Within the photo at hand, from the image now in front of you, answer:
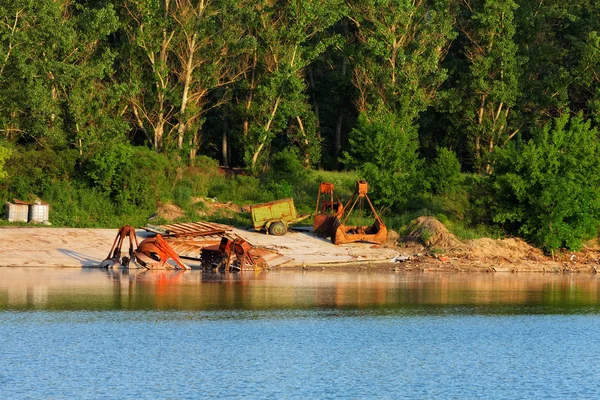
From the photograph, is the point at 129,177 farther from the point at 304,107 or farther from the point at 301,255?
the point at 304,107

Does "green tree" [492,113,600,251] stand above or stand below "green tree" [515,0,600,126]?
below

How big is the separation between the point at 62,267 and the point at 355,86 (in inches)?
1140

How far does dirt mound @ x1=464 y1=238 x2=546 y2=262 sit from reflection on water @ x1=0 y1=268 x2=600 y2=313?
3.07 meters

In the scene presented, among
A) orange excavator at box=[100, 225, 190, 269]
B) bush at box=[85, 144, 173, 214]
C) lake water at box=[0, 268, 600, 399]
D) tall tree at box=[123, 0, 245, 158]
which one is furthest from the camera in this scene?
tall tree at box=[123, 0, 245, 158]

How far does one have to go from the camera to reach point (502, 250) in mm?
51625

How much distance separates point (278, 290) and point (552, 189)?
17.9m

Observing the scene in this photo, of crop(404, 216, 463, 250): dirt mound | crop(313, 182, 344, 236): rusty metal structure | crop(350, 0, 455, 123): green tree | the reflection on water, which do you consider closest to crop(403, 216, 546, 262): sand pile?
crop(404, 216, 463, 250): dirt mound

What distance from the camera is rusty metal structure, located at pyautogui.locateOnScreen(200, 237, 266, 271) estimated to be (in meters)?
45.0

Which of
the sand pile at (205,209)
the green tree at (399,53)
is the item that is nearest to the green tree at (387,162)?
the green tree at (399,53)

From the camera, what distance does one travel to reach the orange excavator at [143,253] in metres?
44.1

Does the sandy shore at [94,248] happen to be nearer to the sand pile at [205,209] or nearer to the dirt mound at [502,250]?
the dirt mound at [502,250]

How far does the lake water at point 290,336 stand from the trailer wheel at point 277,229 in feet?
19.9

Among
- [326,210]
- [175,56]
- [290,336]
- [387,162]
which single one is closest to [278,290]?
[290,336]

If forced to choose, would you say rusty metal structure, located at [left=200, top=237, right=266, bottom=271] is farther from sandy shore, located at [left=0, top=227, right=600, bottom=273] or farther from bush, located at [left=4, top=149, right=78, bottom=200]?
bush, located at [left=4, top=149, right=78, bottom=200]
